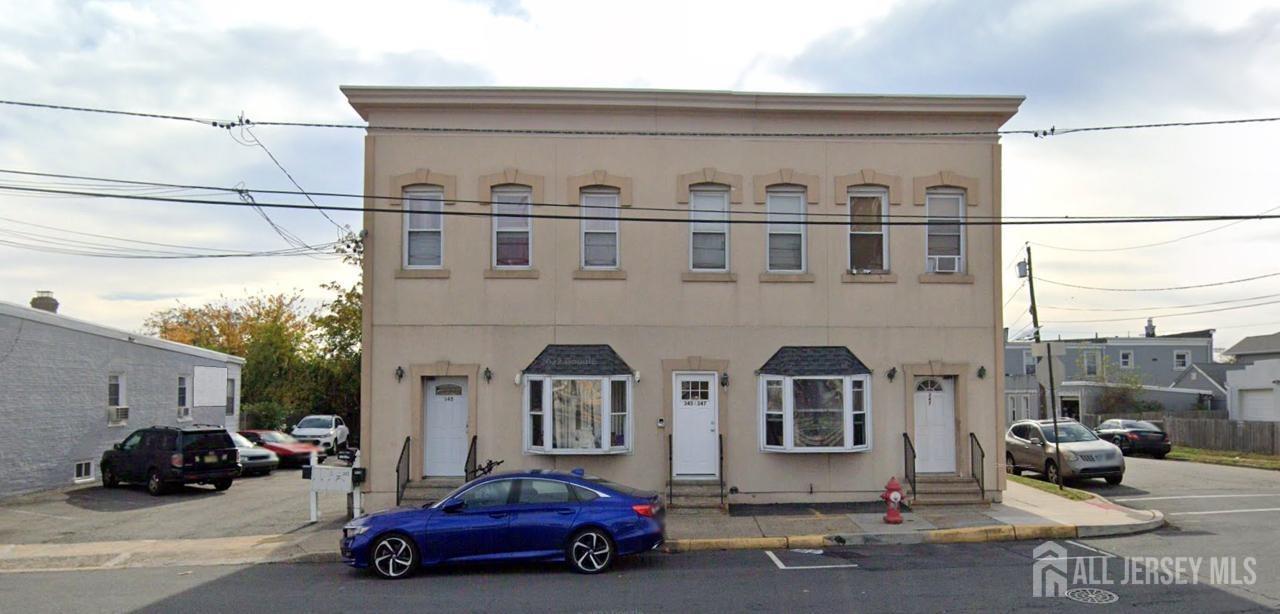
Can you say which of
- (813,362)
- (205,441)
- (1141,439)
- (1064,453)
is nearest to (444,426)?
(813,362)

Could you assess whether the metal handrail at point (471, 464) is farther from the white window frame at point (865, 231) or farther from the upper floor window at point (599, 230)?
the white window frame at point (865, 231)

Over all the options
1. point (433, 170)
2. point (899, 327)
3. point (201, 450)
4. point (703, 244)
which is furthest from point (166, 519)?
point (899, 327)

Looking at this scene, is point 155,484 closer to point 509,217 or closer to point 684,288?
point 509,217

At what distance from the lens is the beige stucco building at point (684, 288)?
17.5 meters

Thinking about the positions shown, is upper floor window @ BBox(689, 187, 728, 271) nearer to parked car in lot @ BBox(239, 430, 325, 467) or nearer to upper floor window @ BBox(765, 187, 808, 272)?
upper floor window @ BBox(765, 187, 808, 272)

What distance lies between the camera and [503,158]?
17.9 meters

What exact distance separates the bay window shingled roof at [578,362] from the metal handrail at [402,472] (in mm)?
2569

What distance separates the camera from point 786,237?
59.6 ft

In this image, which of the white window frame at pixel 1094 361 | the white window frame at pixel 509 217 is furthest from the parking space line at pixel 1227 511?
the white window frame at pixel 1094 361

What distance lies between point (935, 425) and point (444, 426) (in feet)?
30.2

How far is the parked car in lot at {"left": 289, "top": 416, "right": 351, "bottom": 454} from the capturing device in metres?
34.9

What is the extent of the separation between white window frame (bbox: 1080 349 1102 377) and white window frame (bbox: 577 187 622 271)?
164 feet

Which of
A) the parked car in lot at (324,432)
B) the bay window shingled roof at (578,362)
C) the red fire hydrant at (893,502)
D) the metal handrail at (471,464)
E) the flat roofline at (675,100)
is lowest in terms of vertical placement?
the parked car in lot at (324,432)

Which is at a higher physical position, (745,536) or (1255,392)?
(1255,392)
